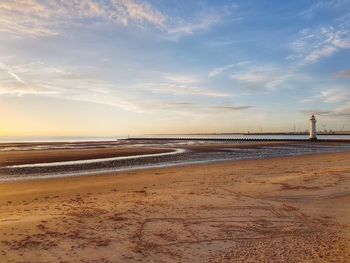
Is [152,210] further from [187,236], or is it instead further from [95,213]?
[187,236]

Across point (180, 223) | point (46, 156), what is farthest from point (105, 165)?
point (180, 223)

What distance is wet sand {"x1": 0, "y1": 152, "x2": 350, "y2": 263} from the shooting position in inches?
298

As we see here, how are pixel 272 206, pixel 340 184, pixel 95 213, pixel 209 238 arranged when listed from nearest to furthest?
1. pixel 209 238
2. pixel 95 213
3. pixel 272 206
4. pixel 340 184

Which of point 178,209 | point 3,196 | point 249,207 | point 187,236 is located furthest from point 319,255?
point 3,196

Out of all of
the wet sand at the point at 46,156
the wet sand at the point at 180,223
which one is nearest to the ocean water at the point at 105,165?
the wet sand at the point at 46,156

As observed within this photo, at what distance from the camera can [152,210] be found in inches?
439

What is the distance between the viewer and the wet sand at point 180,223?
7.56 metres

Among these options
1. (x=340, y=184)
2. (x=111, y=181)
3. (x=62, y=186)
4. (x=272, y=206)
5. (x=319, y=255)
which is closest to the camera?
(x=319, y=255)

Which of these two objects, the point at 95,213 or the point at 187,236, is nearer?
the point at 187,236

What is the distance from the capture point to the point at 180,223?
970cm

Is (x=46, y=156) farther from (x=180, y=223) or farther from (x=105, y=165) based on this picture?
(x=180, y=223)

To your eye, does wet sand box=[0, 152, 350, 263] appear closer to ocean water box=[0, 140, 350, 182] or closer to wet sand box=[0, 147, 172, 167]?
ocean water box=[0, 140, 350, 182]

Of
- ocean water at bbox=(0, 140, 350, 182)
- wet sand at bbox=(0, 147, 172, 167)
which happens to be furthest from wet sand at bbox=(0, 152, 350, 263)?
wet sand at bbox=(0, 147, 172, 167)

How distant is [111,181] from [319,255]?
1295 cm
